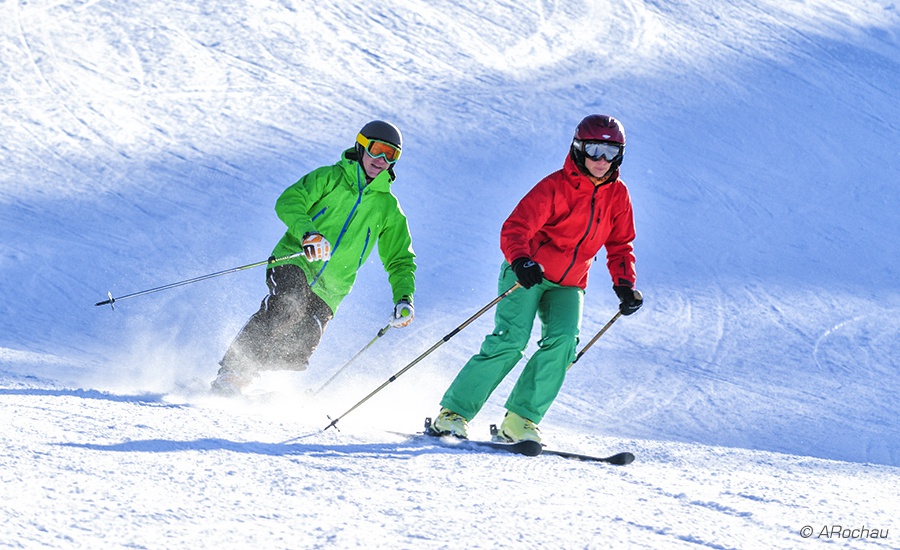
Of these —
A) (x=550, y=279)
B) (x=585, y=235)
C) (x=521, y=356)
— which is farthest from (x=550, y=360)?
(x=585, y=235)

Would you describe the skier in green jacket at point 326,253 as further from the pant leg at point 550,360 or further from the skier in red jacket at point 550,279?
the pant leg at point 550,360

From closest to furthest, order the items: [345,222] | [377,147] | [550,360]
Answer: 1. [550,360]
2. [377,147]
3. [345,222]

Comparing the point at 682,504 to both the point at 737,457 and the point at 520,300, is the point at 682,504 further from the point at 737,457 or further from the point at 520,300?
the point at 737,457

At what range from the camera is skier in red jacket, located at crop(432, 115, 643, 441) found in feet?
17.1

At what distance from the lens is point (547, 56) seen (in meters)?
17.3

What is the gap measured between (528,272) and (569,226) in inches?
19.8

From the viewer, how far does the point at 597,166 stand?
521cm

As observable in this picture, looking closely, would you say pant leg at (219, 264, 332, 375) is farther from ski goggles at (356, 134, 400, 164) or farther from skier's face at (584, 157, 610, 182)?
skier's face at (584, 157, 610, 182)

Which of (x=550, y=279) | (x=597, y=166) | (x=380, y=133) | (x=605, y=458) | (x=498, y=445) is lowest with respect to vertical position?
(x=605, y=458)

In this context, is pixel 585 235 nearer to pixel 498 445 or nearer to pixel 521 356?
pixel 521 356

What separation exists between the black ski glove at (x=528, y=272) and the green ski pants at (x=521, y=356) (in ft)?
1.09

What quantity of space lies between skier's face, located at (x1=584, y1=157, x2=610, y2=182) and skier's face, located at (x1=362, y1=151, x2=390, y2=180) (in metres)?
1.29

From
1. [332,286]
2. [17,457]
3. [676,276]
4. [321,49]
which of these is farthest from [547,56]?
[17,457]

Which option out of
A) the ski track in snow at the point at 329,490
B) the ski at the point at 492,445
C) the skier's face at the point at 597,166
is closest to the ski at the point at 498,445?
the ski at the point at 492,445
